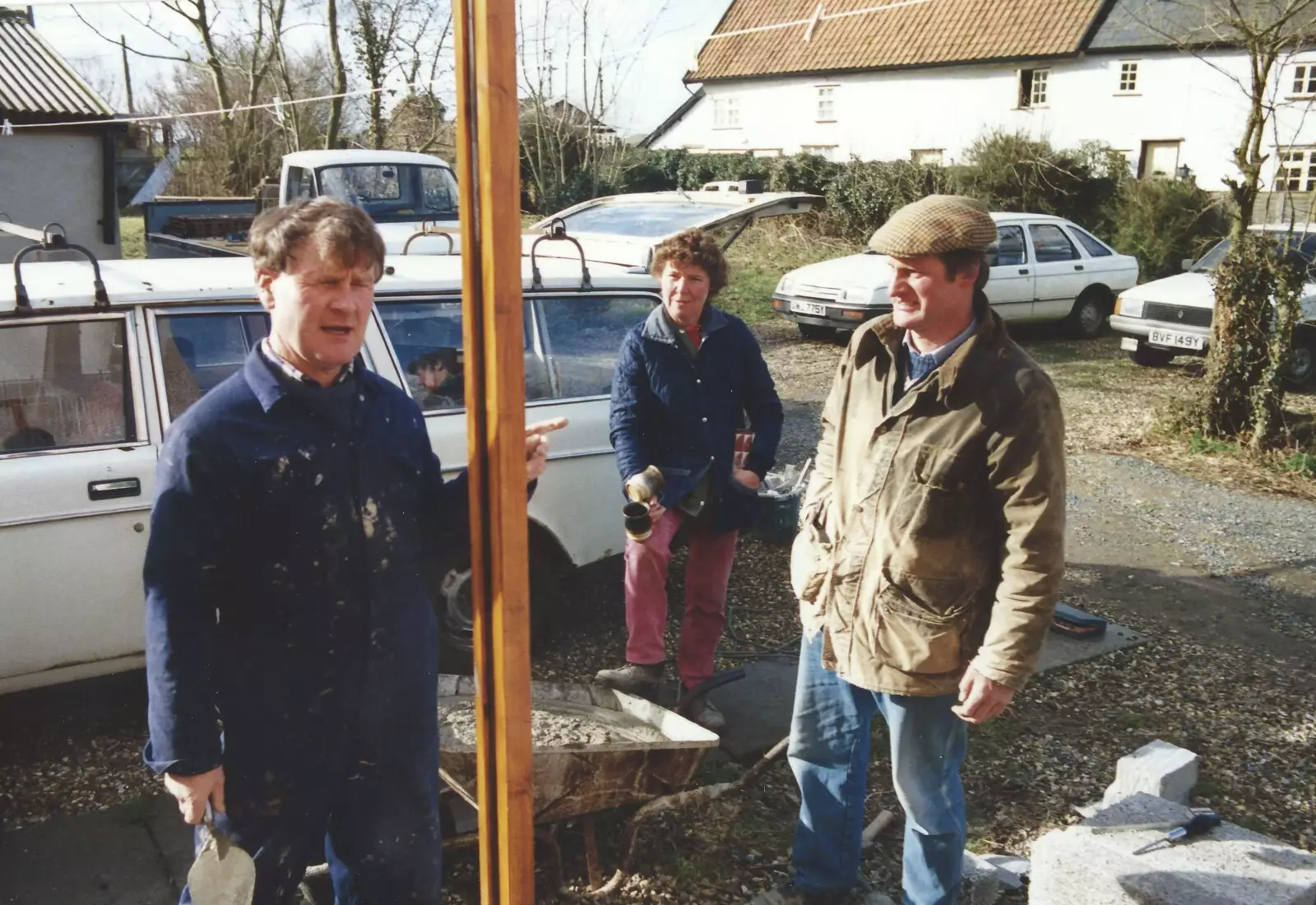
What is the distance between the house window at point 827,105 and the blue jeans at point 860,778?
3315 centimetres

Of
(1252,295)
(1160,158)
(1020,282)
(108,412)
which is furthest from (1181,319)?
(1160,158)

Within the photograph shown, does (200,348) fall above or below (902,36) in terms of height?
below

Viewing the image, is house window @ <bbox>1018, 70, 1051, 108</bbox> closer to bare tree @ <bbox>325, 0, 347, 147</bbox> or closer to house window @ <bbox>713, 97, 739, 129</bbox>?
house window @ <bbox>713, 97, 739, 129</bbox>

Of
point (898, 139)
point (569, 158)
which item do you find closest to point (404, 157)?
point (569, 158)

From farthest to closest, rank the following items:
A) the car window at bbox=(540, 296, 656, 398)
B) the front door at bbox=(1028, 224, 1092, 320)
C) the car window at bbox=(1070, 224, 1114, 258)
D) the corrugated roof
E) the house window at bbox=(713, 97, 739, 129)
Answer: the house window at bbox=(713, 97, 739, 129) → the car window at bbox=(1070, 224, 1114, 258) → the front door at bbox=(1028, 224, 1092, 320) → the corrugated roof → the car window at bbox=(540, 296, 656, 398)

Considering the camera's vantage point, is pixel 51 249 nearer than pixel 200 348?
Yes

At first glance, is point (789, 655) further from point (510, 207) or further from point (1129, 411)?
point (1129, 411)

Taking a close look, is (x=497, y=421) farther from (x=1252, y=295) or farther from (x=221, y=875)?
(x=1252, y=295)

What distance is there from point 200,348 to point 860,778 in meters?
2.79

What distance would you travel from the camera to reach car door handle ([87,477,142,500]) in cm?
374

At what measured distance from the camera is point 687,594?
4277 millimetres

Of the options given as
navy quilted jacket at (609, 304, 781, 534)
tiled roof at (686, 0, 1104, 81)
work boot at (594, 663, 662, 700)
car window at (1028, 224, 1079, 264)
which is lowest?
work boot at (594, 663, 662, 700)

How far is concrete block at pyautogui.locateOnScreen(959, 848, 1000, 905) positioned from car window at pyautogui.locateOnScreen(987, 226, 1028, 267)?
1216 centimetres

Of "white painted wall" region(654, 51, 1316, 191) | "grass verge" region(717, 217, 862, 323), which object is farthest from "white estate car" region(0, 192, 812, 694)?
"white painted wall" region(654, 51, 1316, 191)
